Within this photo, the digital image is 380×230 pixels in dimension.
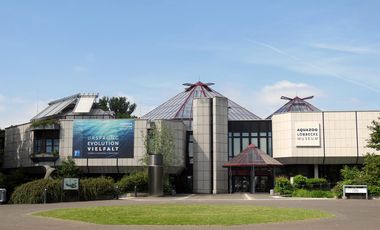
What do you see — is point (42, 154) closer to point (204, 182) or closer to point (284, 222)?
point (204, 182)

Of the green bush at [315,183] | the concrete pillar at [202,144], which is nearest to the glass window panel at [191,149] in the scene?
the concrete pillar at [202,144]

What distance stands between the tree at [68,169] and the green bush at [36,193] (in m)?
17.0

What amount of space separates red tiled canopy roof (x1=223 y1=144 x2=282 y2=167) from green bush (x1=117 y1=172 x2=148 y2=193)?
10952 mm

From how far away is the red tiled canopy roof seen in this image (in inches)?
2147

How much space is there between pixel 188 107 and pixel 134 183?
24459 millimetres

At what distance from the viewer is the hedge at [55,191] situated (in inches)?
1428

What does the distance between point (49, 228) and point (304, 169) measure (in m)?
47.9

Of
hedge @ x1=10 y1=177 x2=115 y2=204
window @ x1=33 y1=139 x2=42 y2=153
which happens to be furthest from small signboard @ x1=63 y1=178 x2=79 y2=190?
window @ x1=33 y1=139 x2=42 y2=153

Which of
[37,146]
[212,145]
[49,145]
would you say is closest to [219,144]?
[212,145]

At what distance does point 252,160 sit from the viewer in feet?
182

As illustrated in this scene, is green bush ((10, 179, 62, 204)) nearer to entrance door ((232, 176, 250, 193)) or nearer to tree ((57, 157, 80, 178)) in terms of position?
tree ((57, 157, 80, 178))

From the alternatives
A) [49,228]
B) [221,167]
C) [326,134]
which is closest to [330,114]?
[326,134]

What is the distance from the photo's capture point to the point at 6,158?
6334 cm

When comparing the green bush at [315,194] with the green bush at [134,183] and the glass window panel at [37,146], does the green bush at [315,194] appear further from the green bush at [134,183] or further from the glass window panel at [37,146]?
the glass window panel at [37,146]
